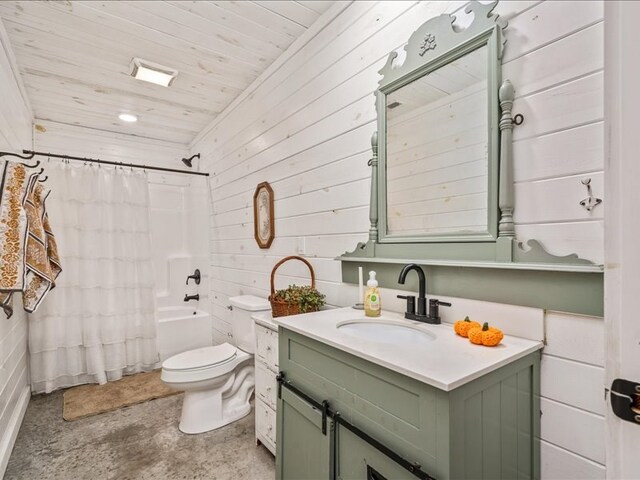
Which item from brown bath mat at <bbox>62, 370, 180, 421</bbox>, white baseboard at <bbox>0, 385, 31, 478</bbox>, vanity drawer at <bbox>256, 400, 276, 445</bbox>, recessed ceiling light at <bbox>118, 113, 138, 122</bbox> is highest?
recessed ceiling light at <bbox>118, 113, 138, 122</bbox>

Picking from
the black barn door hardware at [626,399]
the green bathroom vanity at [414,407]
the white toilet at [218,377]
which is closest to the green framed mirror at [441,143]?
the green bathroom vanity at [414,407]

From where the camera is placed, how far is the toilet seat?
2.09 m

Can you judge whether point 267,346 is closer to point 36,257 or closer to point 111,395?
point 36,257

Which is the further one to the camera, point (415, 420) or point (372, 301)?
point (372, 301)

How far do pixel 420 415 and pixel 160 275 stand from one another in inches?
141

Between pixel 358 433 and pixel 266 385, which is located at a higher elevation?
pixel 358 433

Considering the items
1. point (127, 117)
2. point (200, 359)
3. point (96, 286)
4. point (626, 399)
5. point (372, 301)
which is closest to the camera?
point (626, 399)

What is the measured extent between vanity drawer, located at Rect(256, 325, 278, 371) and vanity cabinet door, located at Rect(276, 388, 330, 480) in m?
0.35

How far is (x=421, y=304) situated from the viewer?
4.43 feet

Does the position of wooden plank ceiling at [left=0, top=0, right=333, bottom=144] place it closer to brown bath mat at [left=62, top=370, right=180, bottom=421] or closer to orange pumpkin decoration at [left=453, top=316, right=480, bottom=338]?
orange pumpkin decoration at [left=453, top=316, right=480, bottom=338]

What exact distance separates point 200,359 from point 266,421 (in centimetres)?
67

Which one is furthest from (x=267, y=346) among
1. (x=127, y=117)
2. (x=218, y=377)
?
(x=127, y=117)

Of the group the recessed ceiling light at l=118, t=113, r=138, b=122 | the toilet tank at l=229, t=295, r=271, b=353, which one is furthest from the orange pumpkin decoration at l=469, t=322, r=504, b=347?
the recessed ceiling light at l=118, t=113, r=138, b=122

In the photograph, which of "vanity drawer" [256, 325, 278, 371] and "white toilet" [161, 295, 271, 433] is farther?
"white toilet" [161, 295, 271, 433]
